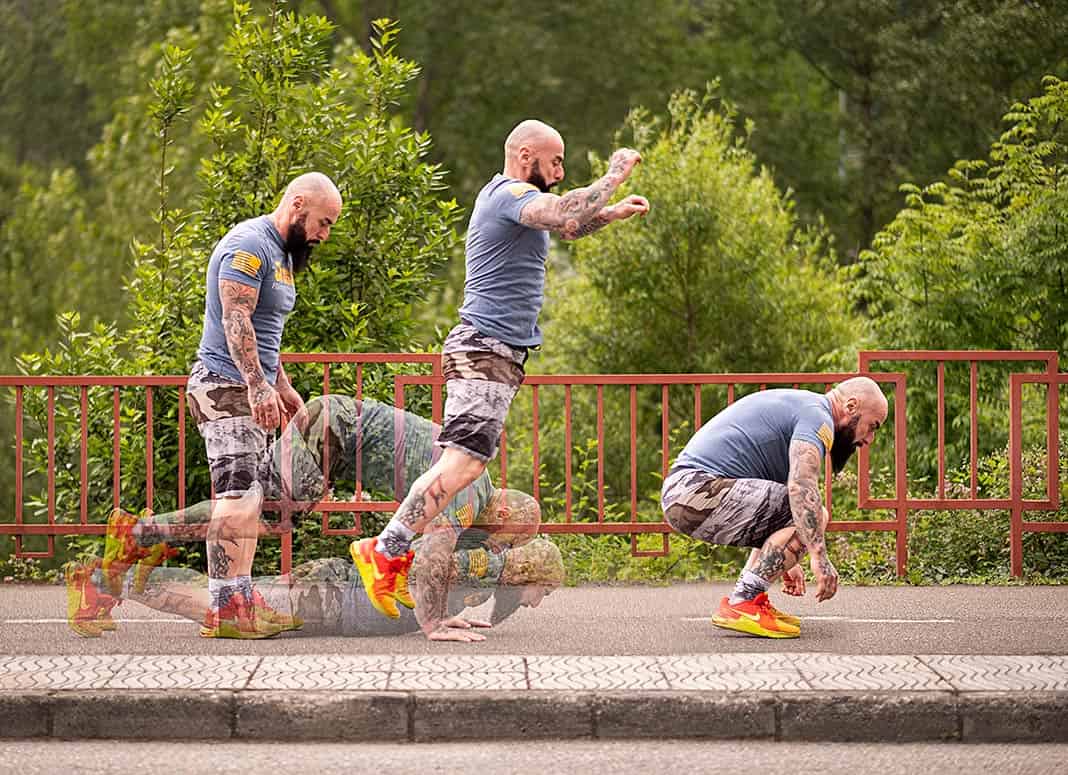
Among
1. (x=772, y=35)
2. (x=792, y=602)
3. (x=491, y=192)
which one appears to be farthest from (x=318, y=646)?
(x=772, y=35)

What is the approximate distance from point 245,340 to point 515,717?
1.95 meters

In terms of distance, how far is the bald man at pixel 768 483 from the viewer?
6719 mm

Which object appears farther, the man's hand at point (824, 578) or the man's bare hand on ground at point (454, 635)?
the man's bare hand on ground at point (454, 635)

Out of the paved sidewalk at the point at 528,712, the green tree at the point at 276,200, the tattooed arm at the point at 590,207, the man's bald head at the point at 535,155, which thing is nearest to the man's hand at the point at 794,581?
the paved sidewalk at the point at 528,712

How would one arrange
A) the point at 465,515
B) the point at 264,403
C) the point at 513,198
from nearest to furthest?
the point at 513,198, the point at 264,403, the point at 465,515

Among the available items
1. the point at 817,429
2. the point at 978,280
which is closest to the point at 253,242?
the point at 817,429

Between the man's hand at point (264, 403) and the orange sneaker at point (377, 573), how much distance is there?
0.61 meters

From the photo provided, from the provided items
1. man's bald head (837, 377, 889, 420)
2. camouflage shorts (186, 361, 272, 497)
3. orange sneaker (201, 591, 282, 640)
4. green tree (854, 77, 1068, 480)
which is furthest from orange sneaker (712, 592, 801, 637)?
green tree (854, 77, 1068, 480)

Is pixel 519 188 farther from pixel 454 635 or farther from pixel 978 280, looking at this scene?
pixel 978 280

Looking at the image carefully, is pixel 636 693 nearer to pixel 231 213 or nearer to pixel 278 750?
pixel 278 750

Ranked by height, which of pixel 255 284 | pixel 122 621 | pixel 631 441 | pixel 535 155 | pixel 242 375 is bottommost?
pixel 122 621

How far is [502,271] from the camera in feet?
21.7

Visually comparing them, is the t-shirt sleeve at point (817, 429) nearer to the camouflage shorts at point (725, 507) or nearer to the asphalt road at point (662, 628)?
the camouflage shorts at point (725, 507)

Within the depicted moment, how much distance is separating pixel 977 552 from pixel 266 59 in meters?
5.56
